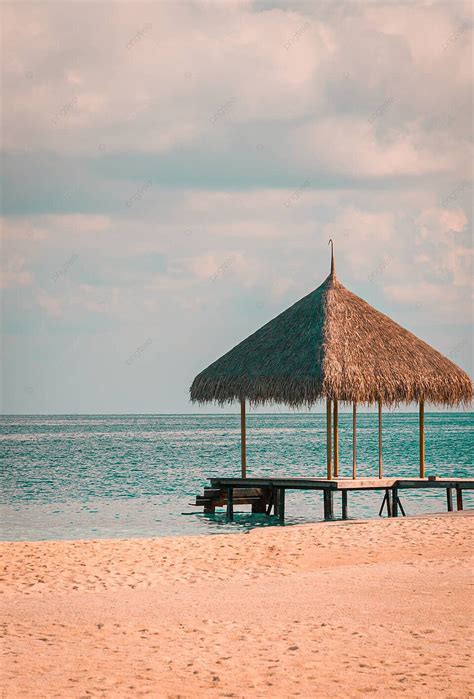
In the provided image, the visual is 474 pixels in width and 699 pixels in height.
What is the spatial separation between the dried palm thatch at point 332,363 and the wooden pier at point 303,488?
141 centimetres

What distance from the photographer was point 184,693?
21.2ft

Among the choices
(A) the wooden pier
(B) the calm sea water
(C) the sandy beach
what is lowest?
(B) the calm sea water

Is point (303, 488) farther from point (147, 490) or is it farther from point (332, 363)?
point (147, 490)

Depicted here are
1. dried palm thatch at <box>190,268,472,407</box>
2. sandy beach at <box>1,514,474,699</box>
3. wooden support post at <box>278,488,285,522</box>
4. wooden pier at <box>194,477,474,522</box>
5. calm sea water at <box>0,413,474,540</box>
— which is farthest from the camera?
calm sea water at <box>0,413,474,540</box>

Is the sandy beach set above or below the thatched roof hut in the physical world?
below

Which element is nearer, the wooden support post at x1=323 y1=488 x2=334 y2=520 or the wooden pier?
the wooden pier

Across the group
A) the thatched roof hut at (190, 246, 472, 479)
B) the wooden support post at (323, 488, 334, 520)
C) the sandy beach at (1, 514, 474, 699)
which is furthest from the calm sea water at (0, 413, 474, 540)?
the sandy beach at (1, 514, 474, 699)

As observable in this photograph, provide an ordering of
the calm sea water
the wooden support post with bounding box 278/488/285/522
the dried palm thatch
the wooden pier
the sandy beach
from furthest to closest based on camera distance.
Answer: the calm sea water, the wooden support post with bounding box 278/488/285/522, the wooden pier, the dried palm thatch, the sandy beach

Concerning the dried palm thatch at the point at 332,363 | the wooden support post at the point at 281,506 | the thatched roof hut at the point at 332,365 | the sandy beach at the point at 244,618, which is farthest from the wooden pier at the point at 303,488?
the sandy beach at the point at 244,618

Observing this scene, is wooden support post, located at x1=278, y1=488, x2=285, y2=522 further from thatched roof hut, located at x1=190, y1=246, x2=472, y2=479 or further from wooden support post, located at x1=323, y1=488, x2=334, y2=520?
thatched roof hut, located at x1=190, y1=246, x2=472, y2=479

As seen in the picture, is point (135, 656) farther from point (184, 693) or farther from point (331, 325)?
point (331, 325)

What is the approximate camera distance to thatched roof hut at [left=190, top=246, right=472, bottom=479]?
1666cm

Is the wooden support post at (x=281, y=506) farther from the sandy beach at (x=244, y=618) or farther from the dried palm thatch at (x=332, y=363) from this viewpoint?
the sandy beach at (x=244, y=618)

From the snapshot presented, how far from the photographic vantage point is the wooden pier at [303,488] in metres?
16.8
